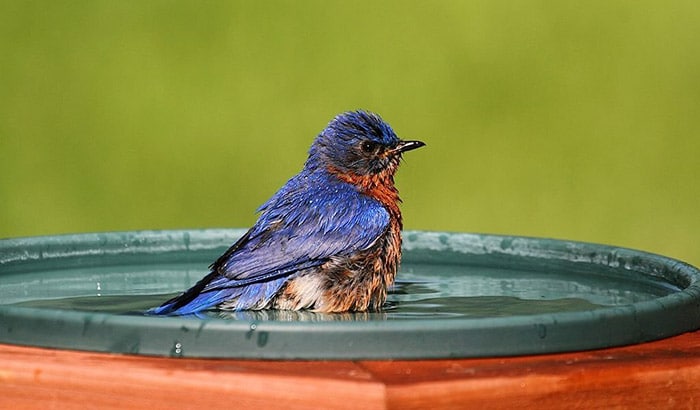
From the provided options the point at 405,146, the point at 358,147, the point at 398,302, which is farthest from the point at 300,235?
the point at 405,146

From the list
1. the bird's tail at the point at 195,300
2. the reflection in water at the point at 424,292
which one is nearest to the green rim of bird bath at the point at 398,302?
the reflection in water at the point at 424,292

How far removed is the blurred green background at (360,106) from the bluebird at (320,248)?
129 inches

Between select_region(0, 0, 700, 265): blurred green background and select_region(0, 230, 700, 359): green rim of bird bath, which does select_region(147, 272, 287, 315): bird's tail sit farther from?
select_region(0, 0, 700, 265): blurred green background

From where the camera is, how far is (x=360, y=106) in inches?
371

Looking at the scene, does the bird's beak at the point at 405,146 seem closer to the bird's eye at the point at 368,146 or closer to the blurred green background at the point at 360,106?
the bird's eye at the point at 368,146

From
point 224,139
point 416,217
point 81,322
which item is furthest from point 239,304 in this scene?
point 224,139

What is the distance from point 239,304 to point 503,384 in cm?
168

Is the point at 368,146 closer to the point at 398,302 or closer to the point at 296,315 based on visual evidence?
the point at 398,302

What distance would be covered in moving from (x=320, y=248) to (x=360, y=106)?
4.40m

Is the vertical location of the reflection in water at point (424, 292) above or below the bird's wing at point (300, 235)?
below

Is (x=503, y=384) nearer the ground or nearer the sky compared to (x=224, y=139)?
nearer the ground

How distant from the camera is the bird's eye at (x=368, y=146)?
18.6 ft

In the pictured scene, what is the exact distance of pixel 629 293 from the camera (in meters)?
4.77

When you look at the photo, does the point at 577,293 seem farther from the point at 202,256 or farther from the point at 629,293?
the point at 202,256
